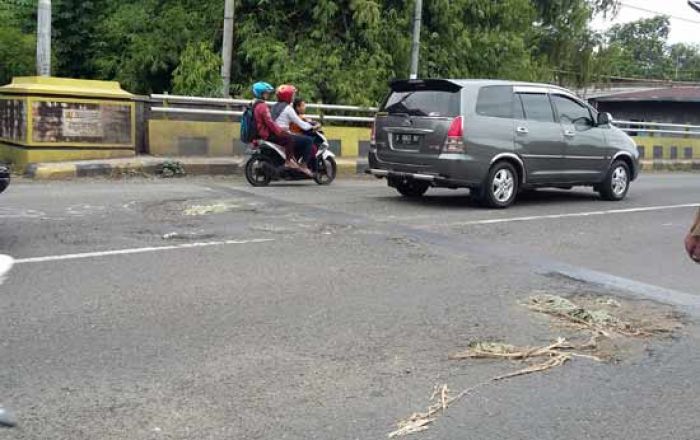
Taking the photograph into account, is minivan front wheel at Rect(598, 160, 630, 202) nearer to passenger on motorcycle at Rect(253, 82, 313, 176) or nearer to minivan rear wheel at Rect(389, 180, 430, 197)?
minivan rear wheel at Rect(389, 180, 430, 197)

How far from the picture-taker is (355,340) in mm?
5078

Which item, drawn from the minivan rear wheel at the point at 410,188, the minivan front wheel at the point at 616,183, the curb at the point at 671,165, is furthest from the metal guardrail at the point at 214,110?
the curb at the point at 671,165

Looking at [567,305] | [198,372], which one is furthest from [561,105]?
[198,372]

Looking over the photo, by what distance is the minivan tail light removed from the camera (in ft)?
34.4

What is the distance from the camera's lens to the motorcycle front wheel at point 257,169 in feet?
41.2

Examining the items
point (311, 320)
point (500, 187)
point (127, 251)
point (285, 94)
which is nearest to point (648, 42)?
point (285, 94)

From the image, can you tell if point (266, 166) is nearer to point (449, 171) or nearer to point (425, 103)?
point (425, 103)

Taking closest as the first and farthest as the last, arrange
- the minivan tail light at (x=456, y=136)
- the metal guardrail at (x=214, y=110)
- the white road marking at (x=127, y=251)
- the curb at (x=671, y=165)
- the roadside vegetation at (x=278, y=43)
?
1. the white road marking at (x=127, y=251)
2. the minivan tail light at (x=456, y=136)
3. the metal guardrail at (x=214, y=110)
4. the roadside vegetation at (x=278, y=43)
5. the curb at (x=671, y=165)

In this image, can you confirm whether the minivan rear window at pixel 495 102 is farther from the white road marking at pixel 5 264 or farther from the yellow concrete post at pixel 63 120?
the yellow concrete post at pixel 63 120

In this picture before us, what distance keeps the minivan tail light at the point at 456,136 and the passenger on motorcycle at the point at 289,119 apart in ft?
9.59

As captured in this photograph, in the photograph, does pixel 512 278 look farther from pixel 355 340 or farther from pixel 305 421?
pixel 305 421

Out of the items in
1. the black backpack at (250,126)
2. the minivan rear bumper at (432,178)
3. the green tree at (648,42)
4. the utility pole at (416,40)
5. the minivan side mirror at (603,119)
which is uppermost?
the green tree at (648,42)

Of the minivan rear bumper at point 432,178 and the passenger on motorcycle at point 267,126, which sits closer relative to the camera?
the minivan rear bumper at point 432,178

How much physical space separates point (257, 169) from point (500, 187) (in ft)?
12.7
